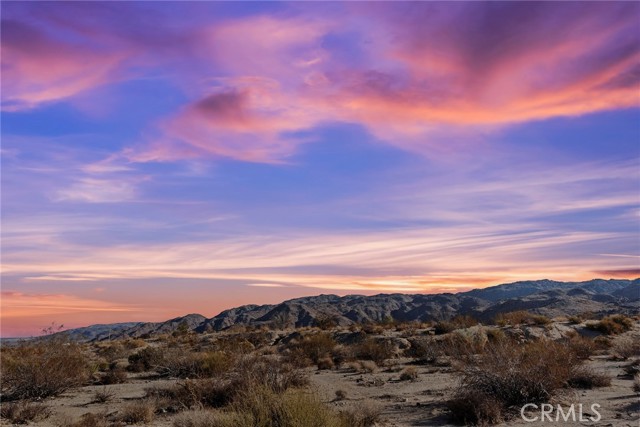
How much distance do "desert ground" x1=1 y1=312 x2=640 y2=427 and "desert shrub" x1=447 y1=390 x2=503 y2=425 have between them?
26 millimetres

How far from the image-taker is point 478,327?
1443 inches

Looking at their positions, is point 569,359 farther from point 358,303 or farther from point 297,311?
point 358,303

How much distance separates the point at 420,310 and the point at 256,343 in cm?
11740

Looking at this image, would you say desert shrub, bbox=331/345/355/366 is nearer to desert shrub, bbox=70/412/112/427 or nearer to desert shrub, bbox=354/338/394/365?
desert shrub, bbox=354/338/394/365

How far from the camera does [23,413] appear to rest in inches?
603

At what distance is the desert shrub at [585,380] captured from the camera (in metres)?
16.9

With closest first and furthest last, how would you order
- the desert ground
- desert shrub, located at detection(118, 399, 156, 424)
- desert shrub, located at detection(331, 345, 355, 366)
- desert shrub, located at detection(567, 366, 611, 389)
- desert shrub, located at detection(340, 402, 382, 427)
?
1. desert shrub, located at detection(340, 402, 382, 427)
2. the desert ground
3. desert shrub, located at detection(118, 399, 156, 424)
4. desert shrub, located at detection(567, 366, 611, 389)
5. desert shrub, located at detection(331, 345, 355, 366)

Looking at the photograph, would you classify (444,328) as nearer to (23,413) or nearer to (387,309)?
(23,413)

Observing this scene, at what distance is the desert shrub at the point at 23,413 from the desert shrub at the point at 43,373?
93.9 inches

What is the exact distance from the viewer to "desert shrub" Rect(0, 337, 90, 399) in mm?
18438

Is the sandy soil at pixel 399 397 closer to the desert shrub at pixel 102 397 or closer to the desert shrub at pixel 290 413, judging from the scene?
the desert shrub at pixel 102 397

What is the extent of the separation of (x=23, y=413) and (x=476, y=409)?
13.1 meters

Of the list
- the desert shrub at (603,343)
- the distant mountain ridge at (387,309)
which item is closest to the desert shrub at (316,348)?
the desert shrub at (603,343)

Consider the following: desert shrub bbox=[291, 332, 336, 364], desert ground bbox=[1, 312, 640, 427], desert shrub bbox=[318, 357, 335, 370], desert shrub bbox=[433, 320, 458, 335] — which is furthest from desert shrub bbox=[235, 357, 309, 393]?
desert shrub bbox=[433, 320, 458, 335]
